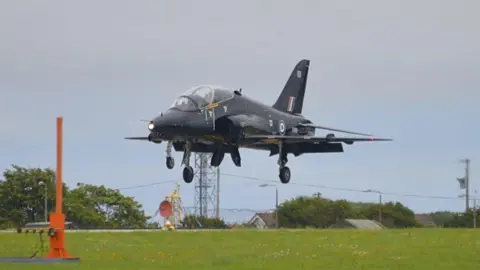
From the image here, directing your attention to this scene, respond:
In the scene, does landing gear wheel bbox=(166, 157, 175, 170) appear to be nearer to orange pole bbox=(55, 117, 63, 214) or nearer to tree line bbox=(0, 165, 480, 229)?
orange pole bbox=(55, 117, 63, 214)

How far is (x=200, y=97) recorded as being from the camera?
52.9 m

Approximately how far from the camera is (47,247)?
43.9m

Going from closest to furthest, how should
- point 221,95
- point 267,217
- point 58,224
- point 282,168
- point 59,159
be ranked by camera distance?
1. point 59,159
2. point 58,224
3. point 221,95
4. point 282,168
5. point 267,217

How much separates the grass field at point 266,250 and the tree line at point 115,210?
3259cm

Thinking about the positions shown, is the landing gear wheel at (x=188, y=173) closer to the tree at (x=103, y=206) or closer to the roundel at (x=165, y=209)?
the roundel at (x=165, y=209)

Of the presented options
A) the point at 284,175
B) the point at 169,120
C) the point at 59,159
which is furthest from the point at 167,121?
the point at 59,159

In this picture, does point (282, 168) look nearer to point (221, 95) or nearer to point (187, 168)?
point (221, 95)

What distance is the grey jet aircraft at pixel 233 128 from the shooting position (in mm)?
51312

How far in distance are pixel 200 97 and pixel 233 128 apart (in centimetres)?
239

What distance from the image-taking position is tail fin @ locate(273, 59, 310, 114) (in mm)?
62750

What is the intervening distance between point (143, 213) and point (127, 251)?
64620mm

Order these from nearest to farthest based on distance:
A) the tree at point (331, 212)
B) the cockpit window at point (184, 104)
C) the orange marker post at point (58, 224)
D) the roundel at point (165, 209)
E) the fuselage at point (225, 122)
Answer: the orange marker post at point (58, 224)
the fuselage at point (225, 122)
the cockpit window at point (184, 104)
the roundel at point (165, 209)
the tree at point (331, 212)

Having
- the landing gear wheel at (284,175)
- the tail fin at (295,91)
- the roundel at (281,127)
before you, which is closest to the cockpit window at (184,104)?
the roundel at (281,127)

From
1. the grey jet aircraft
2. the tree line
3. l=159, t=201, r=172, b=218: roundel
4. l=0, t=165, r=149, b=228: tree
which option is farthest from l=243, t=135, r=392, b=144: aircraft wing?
l=0, t=165, r=149, b=228: tree
